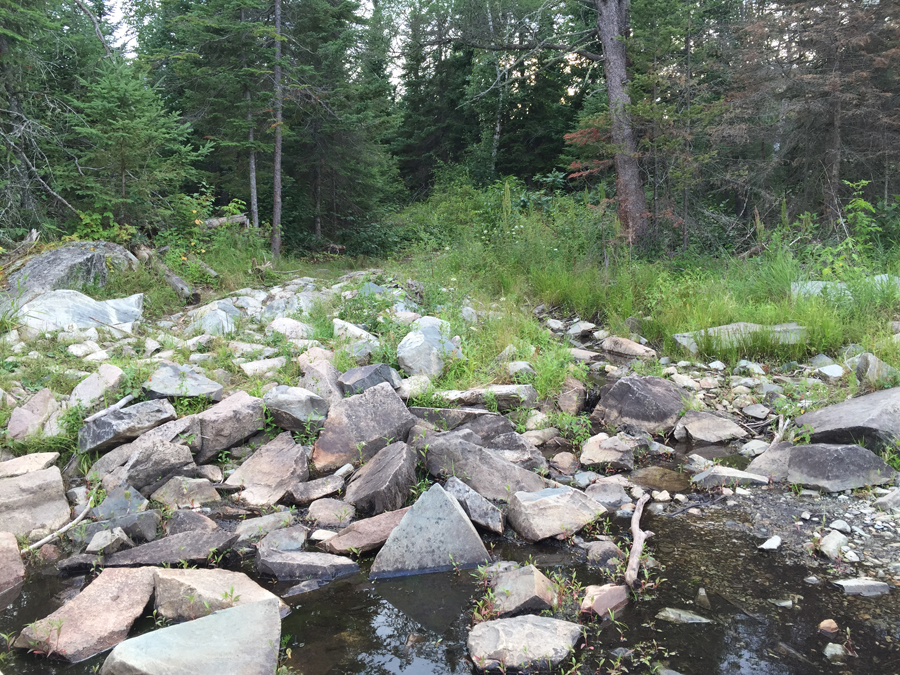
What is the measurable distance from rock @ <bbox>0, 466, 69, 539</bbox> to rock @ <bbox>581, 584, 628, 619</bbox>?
3067 mm

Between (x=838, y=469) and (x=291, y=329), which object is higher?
(x=291, y=329)

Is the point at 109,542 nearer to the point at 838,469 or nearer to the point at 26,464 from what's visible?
the point at 26,464

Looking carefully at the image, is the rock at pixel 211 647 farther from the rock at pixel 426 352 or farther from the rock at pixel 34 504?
the rock at pixel 426 352

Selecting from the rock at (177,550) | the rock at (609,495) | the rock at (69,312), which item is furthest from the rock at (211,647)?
the rock at (69,312)

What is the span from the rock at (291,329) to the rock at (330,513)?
2.74 m

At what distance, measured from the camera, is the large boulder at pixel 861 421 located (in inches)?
149

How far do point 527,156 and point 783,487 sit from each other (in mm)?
17925

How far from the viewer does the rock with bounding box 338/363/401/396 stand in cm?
471

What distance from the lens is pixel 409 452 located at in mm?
3820

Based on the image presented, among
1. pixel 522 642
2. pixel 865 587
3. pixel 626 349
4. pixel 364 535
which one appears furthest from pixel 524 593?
pixel 626 349

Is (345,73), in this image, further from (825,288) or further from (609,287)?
(825,288)

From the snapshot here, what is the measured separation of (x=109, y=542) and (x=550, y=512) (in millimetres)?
2432

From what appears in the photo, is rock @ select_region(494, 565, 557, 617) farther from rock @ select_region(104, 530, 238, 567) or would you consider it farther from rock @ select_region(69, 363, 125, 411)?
rock @ select_region(69, 363, 125, 411)

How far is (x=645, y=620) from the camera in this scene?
2574mm
